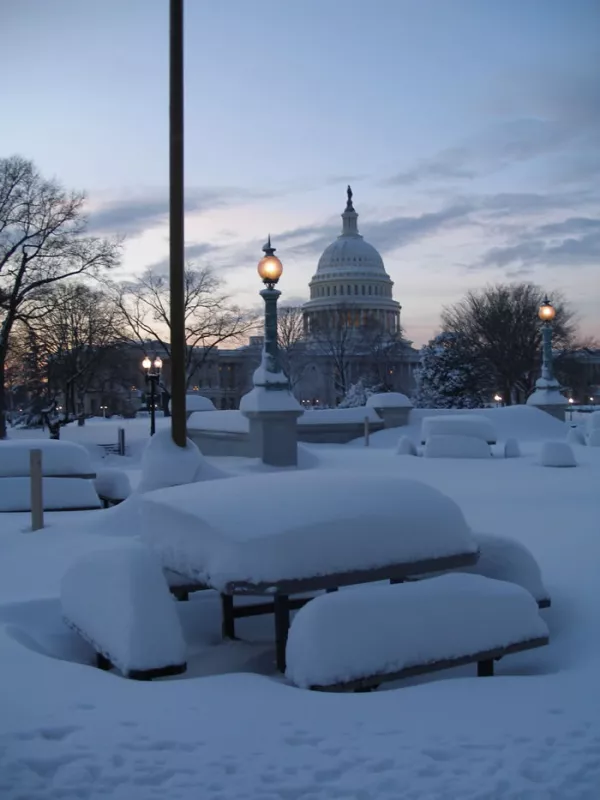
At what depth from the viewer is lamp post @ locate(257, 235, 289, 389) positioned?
17.3 metres

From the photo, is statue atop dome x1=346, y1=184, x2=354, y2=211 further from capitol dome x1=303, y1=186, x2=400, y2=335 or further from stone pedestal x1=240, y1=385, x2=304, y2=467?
stone pedestal x1=240, y1=385, x2=304, y2=467

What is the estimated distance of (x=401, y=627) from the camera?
194 inches

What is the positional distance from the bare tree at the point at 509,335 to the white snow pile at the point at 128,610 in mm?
48511

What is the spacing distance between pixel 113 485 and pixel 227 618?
7.11 m

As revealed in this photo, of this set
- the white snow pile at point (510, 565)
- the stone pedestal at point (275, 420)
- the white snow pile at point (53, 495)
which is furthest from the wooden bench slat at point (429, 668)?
the stone pedestal at point (275, 420)

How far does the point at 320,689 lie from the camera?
4.66m

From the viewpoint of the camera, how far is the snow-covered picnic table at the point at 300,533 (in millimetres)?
5012

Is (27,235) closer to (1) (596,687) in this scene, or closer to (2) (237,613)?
(2) (237,613)

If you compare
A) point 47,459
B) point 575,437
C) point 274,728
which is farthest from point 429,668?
point 575,437

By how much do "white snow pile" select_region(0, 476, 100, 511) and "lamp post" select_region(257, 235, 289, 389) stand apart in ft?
23.0

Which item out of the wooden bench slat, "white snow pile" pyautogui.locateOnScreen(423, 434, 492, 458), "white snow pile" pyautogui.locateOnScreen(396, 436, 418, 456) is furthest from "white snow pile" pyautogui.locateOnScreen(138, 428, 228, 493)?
"white snow pile" pyautogui.locateOnScreen(396, 436, 418, 456)

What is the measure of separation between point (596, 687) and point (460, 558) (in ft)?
4.08

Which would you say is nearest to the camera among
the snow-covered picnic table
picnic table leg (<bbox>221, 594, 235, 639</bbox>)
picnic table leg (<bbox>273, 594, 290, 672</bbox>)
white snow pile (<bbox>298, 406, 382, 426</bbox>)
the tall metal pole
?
the snow-covered picnic table

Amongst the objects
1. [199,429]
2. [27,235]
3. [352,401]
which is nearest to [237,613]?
[199,429]
